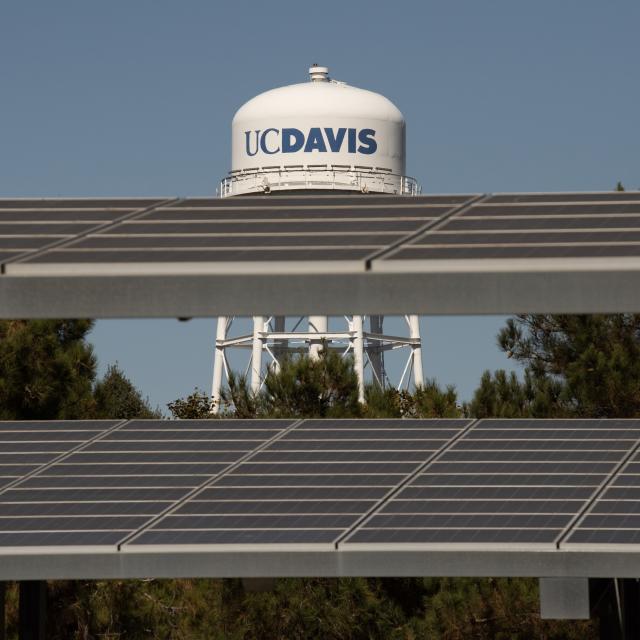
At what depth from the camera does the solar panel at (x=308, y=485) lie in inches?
692

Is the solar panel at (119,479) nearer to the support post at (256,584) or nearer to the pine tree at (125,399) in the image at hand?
the support post at (256,584)

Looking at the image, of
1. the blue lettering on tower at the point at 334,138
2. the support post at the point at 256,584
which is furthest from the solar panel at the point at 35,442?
the blue lettering on tower at the point at 334,138

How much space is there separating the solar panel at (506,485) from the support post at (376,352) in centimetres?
2028

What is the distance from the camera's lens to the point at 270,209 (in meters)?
14.5

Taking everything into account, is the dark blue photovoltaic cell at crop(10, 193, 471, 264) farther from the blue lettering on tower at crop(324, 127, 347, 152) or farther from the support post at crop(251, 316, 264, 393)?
the blue lettering on tower at crop(324, 127, 347, 152)

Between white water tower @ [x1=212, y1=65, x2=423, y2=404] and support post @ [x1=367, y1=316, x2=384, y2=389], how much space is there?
0.12 feet

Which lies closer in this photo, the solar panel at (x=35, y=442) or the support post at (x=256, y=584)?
the solar panel at (x=35, y=442)

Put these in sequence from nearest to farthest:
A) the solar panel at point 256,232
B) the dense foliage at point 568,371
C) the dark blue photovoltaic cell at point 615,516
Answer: the solar panel at point 256,232 → the dark blue photovoltaic cell at point 615,516 → the dense foliage at point 568,371

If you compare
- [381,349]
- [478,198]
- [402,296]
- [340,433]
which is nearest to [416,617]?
[340,433]

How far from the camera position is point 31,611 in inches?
809

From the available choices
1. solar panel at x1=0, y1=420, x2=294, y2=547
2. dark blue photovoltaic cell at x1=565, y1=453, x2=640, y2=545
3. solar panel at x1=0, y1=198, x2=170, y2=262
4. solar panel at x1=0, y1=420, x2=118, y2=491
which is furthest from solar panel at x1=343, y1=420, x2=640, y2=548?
solar panel at x1=0, y1=420, x2=118, y2=491

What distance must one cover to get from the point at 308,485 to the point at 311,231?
729 cm

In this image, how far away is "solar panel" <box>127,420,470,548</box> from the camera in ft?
57.7

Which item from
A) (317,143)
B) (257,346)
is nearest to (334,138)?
(317,143)
